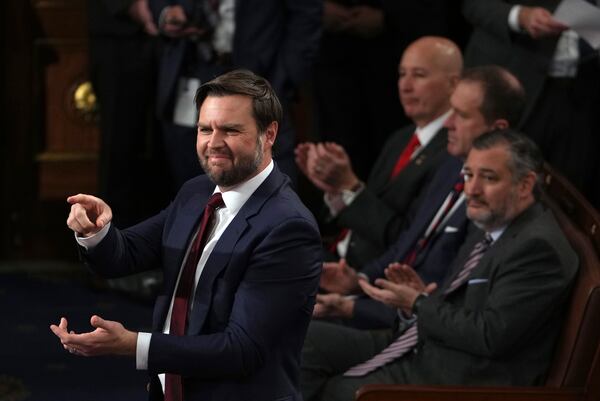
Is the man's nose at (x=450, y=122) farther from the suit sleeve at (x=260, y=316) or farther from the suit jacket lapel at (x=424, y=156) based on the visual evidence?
the suit sleeve at (x=260, y=316)

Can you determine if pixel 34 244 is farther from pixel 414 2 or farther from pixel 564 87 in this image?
pixel 564 87

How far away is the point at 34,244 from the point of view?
6.44 metres

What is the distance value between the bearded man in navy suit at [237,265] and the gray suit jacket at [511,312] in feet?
2.15

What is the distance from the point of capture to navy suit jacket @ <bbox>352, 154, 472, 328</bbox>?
426cm

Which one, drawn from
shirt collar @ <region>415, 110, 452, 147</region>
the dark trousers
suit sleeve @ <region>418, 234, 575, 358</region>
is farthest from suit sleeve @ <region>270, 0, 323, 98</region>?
suit sleeve @ <region>418, 234, 575, 358</region>

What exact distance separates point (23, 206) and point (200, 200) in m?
3.43

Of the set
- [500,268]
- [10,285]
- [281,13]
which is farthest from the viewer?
[10,285]

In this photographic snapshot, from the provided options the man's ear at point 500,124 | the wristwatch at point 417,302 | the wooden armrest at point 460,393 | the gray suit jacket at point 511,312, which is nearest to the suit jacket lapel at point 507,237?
the gray suit jacket at point 511,312

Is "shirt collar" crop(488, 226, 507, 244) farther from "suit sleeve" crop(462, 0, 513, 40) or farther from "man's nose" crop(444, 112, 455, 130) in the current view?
"suit sleeve" crop(462, 0, 513, 40)

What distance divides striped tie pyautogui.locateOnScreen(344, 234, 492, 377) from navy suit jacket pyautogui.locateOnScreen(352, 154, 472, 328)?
0.27 metres

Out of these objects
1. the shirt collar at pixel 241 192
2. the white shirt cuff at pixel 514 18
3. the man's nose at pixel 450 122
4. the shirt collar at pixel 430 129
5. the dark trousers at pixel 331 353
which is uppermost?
the white shirt cuff at pixel 514 18

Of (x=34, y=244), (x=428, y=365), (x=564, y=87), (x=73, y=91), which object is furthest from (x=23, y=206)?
(x=428, y=365)

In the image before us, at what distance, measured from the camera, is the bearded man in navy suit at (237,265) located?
290 centimetres

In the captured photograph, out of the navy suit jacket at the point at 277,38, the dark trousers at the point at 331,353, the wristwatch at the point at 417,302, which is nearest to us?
the wristwatch at the point at 417,302
